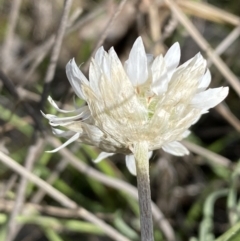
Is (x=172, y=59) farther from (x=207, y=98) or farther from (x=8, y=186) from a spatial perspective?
(x=8, y=186)

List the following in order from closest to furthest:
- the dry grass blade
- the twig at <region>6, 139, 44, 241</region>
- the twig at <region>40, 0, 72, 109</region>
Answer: the twig at <region>40, 0, 72, 109</region>
the twig at <region>6, 139, 44, 241</region>
the dry grass blade

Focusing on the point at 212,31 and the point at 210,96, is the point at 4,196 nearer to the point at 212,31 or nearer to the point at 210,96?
the point at 210,96

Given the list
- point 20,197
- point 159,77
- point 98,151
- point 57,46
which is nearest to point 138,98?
point 159,77

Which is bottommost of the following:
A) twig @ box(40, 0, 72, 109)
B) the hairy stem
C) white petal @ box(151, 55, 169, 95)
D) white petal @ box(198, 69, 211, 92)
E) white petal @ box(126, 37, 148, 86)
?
the hairy stem

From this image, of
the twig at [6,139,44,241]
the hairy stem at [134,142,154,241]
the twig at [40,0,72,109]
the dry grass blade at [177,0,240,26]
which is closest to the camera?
the hairy stem at [134,142,154,241]

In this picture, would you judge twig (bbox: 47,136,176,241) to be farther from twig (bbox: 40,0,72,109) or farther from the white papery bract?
the white papery bract

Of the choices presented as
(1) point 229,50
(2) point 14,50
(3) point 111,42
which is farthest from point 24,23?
(1) point 229,50

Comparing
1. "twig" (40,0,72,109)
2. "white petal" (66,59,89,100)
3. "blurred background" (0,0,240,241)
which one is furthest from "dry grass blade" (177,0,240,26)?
"white petal" (66,59,89,100)

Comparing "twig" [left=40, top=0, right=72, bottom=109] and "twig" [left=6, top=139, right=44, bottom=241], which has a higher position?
"twig" [left=40, top=0, right=72, bottom=109]
